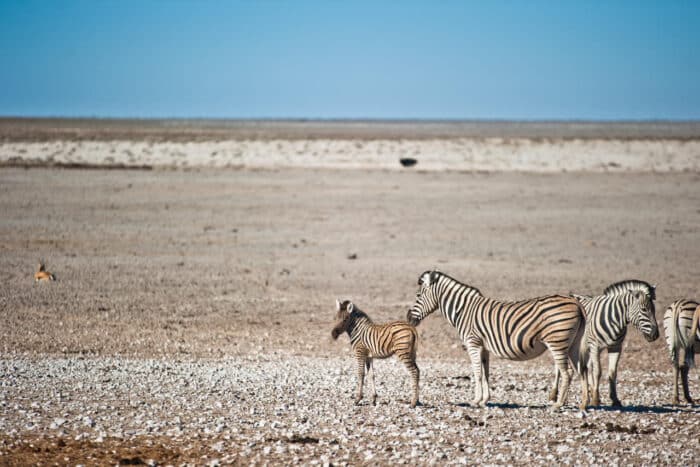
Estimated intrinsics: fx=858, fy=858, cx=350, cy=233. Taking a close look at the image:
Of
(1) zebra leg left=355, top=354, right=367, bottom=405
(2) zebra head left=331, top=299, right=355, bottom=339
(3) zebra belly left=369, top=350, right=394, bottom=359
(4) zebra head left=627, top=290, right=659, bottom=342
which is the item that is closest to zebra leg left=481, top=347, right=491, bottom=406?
(3) zebra belly left=369, top=350, right=394, bottom=359

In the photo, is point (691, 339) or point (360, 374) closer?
point (360, 374)

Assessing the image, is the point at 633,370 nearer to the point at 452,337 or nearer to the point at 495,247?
the point at 452,337

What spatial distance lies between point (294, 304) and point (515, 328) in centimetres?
872

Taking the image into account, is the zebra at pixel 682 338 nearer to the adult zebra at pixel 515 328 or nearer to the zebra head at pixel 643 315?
the zebra head at pixel 643 315

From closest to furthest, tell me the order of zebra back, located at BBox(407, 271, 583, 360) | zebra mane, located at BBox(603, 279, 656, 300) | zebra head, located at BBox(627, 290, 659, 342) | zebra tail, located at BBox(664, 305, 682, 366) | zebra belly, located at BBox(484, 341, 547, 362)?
zebra back, located at BBox(407, 271, 583, 360) < zebra belly, located at BBox(484, 341, 547, 362) < zebra head, located at BBox(627, 290, 659, 342) < zebra mane, located at BBox(603, 279, 656, 300) < zebra tail, located at BBox(664, 305, 682, 366)

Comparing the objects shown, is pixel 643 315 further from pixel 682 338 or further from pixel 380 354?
pixel 380 354

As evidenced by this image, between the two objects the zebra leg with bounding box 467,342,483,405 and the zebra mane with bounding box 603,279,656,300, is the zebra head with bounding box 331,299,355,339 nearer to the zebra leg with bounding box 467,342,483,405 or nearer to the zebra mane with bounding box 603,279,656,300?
the zebra leg with bounding box 467,342,483,405

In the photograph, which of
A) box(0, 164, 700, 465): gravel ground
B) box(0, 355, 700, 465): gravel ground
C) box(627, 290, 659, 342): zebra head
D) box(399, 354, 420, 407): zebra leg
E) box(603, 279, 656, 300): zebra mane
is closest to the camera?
box(0, 355, 700, 465): gravel ground

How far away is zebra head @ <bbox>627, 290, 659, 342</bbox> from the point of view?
10516 millimetres

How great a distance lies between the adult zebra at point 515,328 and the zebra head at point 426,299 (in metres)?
0.23

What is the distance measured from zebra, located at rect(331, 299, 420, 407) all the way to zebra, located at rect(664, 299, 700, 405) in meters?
3.43

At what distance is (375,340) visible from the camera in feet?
34.8

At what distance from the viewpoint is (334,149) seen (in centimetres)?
5416

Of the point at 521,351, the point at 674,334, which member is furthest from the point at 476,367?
the point at 674,334
